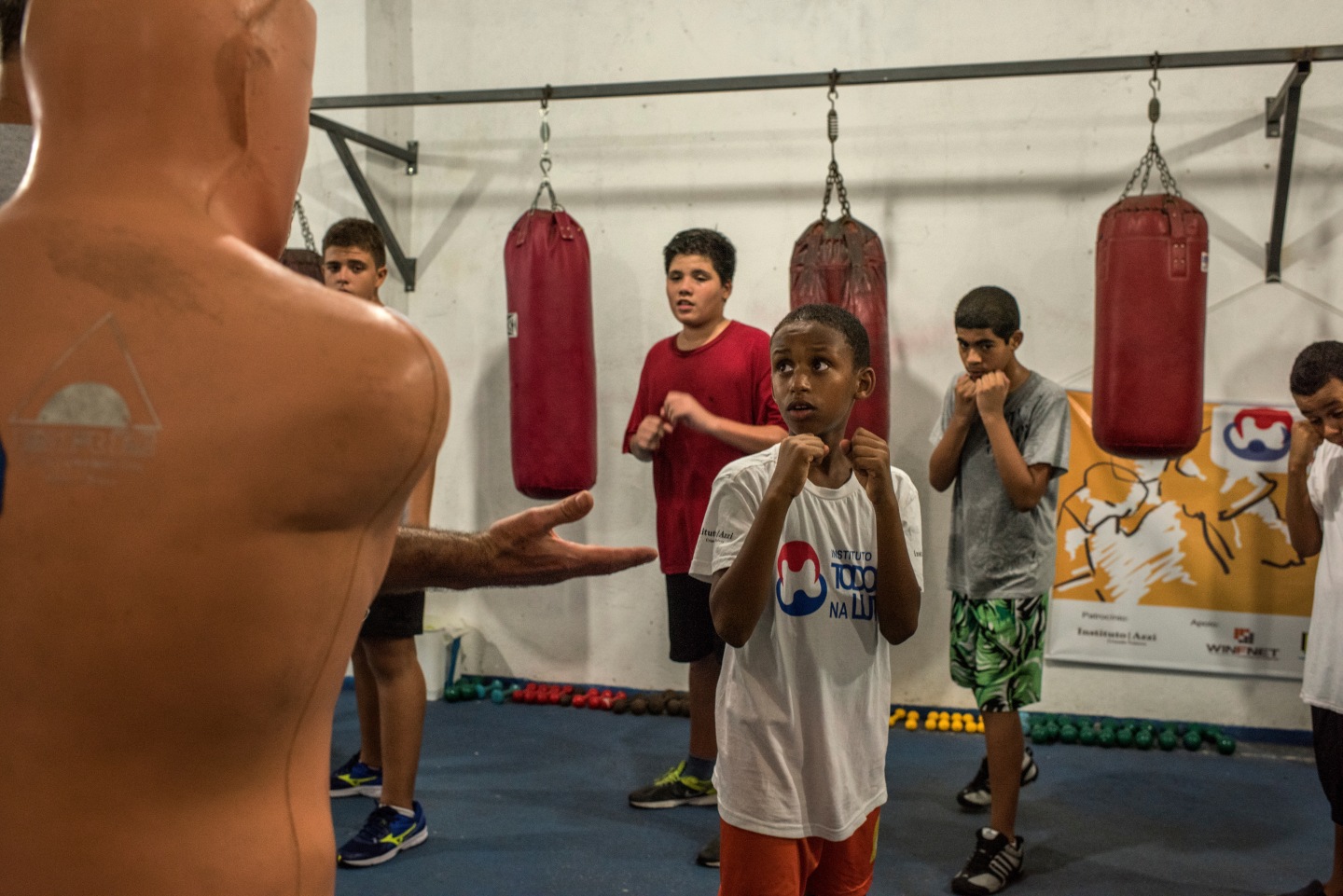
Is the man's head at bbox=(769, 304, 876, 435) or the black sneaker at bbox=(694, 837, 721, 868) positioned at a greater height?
the man's head at bbox=(769, 304, 876, 435)

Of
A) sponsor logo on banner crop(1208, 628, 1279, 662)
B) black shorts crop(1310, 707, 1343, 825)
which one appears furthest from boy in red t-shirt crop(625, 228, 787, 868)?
sponsor logo on banner crop(1208, 628, 1279, 662)

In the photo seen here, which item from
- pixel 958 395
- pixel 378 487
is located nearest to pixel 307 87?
pixel 378 487

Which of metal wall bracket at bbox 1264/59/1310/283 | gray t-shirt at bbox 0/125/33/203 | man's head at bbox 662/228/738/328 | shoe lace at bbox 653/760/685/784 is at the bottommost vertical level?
shoe lace at bbox 653/760/685/784

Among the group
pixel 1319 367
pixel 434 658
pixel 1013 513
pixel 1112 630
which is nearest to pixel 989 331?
pixel 1013 513

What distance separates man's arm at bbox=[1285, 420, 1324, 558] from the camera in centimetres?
253

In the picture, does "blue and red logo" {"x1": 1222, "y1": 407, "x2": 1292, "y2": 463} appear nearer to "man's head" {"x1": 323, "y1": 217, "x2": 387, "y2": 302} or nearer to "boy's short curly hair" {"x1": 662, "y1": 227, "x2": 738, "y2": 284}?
"boy's short curly hair" {"x1": 662, "y1": 227, "x2": 738, "y2": 284}

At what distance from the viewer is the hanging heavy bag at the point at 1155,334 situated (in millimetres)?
2822

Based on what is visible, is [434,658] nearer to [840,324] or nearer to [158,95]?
[840,324]

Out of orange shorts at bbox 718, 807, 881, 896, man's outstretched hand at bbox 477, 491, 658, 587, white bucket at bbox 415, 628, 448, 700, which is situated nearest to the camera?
man's outstretched hand at bbox 477, 491, 658, 587

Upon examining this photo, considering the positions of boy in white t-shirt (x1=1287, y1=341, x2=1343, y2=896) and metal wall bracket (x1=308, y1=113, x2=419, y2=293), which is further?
metal wall bracket (x1=308, y1=113, x2=419, y2=293)

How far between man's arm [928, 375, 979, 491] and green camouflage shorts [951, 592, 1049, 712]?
356 mm

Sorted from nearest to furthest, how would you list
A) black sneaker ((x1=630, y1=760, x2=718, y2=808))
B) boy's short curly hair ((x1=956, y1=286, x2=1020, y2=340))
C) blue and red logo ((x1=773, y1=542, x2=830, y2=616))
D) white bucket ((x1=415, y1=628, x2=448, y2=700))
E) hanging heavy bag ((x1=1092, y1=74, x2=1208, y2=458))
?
blue and red logo ((x1=773, y1=542, x2=830, y2=616)) → boy's short curly hair ((x1=956, y1=286, x2=1020, y2=340)) → hanging heavy bag ((x1=1092, y1=74, x2=1208, y2=458)) → black sneaker ((x1=630, y1=760, x2=718, y2=808)) → white bucket ((x1=415, y1=628, x2=448, y2=700))

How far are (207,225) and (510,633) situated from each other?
3.89m

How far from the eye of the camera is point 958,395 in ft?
8.89
